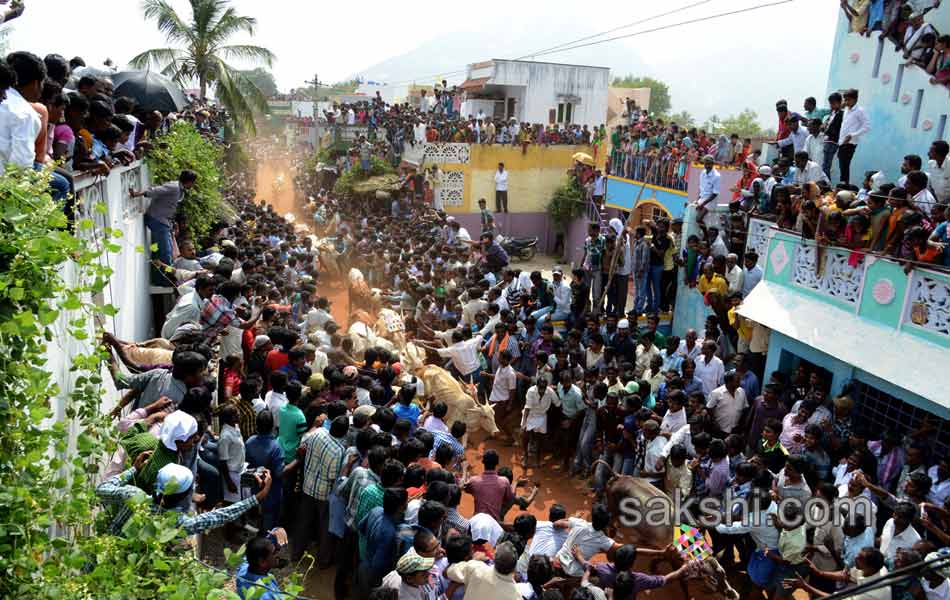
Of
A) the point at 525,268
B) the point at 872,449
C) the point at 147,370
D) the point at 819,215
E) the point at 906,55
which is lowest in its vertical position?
the point at 525,268

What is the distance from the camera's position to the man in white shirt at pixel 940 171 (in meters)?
9.45

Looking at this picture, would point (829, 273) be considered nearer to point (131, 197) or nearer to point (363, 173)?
point (131, 197)

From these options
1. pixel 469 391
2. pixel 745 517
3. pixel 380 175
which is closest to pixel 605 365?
pixel 469 391

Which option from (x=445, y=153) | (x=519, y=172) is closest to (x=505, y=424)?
(x=445, y=153)

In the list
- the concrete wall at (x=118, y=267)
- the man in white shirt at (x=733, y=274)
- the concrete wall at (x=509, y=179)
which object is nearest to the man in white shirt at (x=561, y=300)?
the man in white shirt at (x=733, y=274)

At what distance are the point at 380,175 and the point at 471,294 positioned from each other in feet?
48.6

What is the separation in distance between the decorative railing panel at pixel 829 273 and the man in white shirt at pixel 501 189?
16.7 metres

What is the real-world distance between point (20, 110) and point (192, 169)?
6302mm

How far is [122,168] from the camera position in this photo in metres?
7.67

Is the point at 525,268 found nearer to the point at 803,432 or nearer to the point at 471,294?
the point at 471,294

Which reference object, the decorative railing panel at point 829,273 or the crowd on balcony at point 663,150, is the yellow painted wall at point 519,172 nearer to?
the crowd on balcony at point 663,150

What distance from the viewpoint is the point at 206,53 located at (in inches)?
921

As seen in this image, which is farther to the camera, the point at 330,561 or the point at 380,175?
the point at 380,175

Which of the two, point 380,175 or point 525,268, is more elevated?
point 380,175
